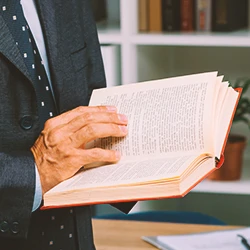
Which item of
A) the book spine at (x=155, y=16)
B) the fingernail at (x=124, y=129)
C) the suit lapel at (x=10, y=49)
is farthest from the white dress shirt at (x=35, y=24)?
the book spine at (x=155, y=16)

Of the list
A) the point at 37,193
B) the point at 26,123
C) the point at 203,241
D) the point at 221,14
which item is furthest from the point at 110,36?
the point at 37,193

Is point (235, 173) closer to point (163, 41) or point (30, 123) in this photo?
point (163, 41)

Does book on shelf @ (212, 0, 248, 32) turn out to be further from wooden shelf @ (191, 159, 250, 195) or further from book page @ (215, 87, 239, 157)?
book page @ (215, 87, 239, 157)

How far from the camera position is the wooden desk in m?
1.65

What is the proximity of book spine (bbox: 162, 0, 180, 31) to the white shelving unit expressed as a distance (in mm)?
70

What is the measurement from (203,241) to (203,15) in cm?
99

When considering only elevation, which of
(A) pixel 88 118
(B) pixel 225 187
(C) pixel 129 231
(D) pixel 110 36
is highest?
(A) pixel 88 118

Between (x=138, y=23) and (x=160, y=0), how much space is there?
112 millimetres

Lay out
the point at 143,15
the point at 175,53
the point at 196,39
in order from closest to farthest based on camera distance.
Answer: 1. the point at 196,39
2. the point at 143,15
3. the point at 175,53

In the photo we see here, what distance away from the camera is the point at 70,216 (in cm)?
130

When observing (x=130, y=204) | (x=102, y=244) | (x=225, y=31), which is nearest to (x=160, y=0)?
(x=225, y=31)

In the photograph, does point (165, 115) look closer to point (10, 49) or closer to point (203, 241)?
point (10, 49)

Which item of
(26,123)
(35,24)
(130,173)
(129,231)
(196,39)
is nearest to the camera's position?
(130,173)

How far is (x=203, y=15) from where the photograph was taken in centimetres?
231
